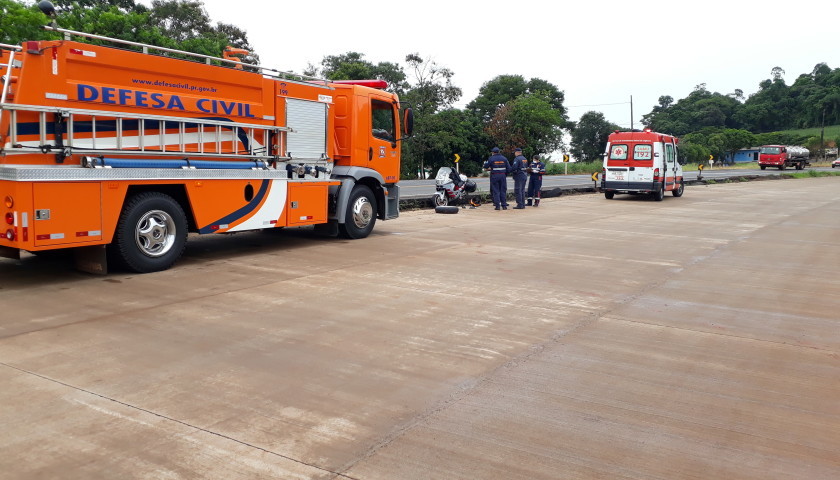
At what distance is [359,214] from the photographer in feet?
40.3

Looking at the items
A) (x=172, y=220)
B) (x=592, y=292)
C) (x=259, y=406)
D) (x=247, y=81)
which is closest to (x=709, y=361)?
(x=592, y=292)

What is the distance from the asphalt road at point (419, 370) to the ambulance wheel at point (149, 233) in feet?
0.99

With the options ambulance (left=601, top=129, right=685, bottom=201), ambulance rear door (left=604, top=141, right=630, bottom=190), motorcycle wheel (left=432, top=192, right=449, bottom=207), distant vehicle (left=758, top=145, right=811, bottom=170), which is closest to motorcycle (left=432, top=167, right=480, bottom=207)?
motorcycle wheel (left=432, top=192, right=449, bottom=207)

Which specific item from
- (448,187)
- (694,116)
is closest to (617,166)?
(448,187)

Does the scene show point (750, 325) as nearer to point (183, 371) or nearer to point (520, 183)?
point (183, 371)

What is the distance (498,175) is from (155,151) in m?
12.0

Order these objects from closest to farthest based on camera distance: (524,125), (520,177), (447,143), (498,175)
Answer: (498,175) → (520,177) → (447,143) → (524,125)

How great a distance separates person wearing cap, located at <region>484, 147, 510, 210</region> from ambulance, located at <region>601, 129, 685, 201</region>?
6.61 meters

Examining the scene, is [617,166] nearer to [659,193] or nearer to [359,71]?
[659,193]

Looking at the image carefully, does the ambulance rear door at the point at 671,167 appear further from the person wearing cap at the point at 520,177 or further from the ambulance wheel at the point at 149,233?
the ambulance wheel at the point at 149,233

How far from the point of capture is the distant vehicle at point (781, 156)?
58.0 m

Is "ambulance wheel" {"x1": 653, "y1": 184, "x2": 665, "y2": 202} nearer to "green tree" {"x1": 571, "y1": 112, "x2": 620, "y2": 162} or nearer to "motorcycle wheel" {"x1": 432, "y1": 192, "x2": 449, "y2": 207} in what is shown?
"motorcycle wheel" {"x1": 432, "y1": 192, "x2": 449, "y2": 207}

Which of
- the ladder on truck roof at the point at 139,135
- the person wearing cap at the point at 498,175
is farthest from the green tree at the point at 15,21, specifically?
the ladder on truck roof at the point at 139,135

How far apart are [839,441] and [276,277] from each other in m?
6.37
